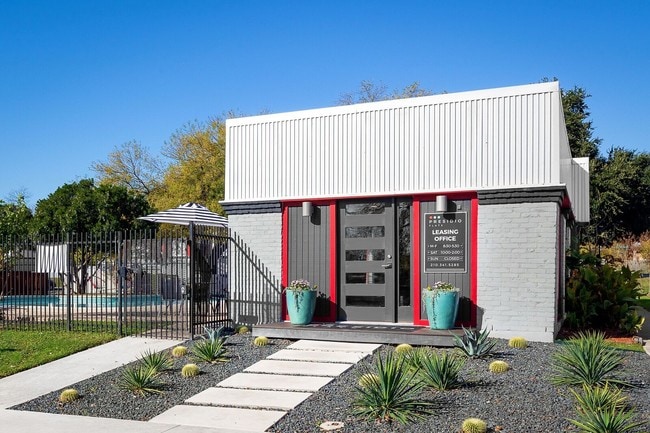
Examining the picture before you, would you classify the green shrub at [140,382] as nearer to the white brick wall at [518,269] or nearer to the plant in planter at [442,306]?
the plant in planter at [442,306]

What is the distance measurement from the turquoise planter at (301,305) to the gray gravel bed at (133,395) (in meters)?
1.71

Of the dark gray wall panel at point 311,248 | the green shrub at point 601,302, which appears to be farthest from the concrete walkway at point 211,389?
the green shrub at point 601,302

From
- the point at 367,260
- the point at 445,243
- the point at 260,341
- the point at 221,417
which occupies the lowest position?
the point at 221,417

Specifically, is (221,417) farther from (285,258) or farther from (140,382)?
(285,258)

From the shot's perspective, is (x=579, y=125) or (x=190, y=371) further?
(x=579, y=125)

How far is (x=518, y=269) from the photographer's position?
36.3 ft

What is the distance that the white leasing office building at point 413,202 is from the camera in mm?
11031

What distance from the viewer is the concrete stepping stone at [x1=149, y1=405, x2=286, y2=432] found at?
716cm

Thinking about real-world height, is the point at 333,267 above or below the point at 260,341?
above

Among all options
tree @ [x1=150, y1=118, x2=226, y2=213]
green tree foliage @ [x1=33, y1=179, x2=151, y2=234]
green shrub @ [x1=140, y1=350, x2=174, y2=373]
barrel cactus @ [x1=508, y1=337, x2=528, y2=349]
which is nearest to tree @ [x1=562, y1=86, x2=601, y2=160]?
tree @ [x1=150, y1=118, x2=226, y2=213]

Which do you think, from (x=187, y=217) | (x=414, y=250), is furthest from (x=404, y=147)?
(x=187, y=217)

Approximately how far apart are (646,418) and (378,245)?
6.12 m

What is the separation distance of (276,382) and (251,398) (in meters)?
0.69

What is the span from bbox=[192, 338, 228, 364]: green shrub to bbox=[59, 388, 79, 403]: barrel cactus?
188 centimetres
